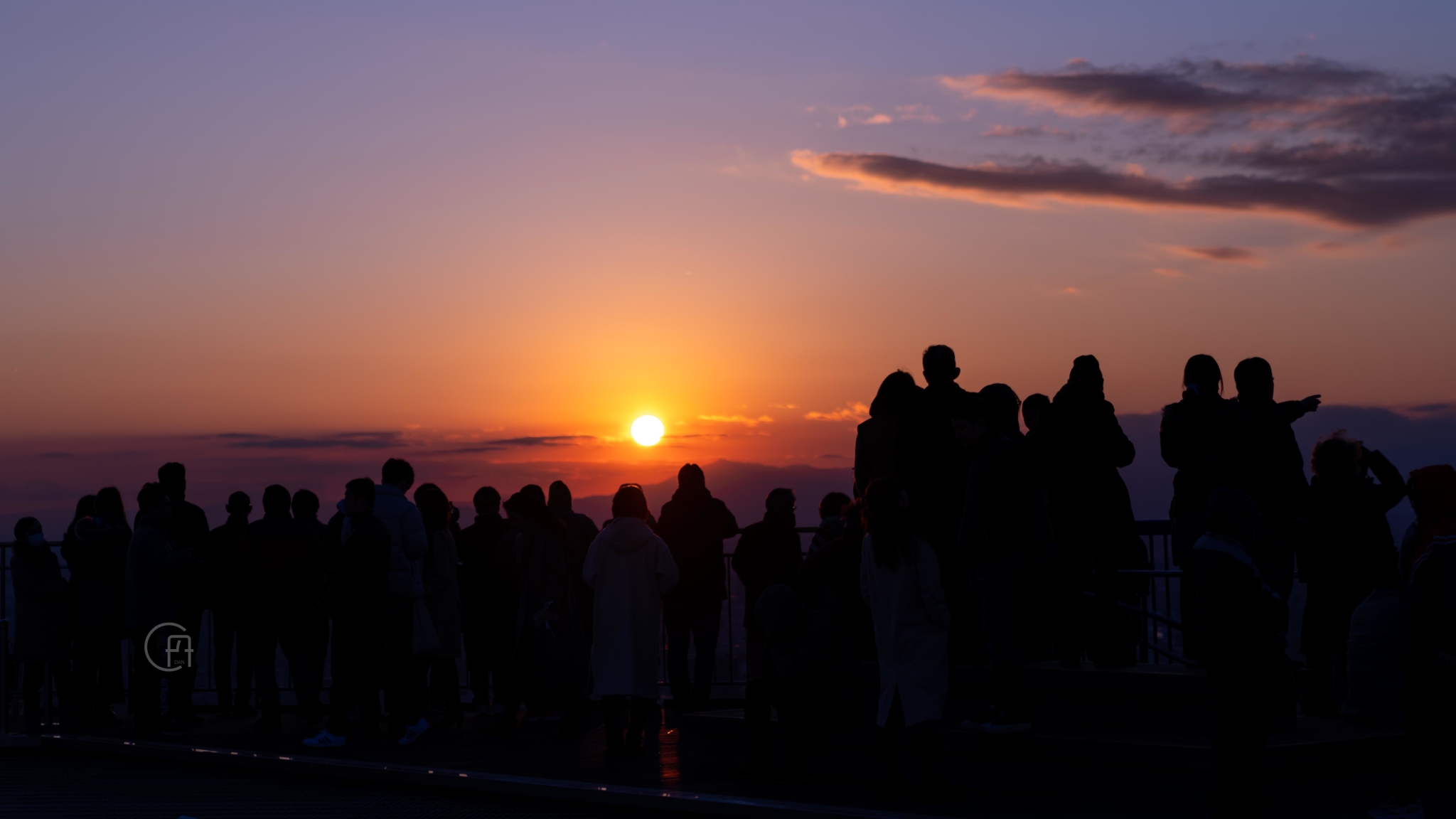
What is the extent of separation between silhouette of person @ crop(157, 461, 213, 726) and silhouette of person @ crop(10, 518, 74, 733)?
1142 mm

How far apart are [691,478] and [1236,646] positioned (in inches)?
290

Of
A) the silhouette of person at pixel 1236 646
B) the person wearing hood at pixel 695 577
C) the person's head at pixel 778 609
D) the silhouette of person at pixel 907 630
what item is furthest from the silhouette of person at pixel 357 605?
the silhouette of person at pixel 1236 646

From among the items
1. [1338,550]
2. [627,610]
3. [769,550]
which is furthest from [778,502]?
[1338,550]

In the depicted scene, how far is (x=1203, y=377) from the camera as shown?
379 inches

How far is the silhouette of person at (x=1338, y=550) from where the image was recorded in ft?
33.6

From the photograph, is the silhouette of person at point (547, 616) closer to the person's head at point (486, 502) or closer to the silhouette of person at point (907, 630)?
the person's head at point (486, 502)

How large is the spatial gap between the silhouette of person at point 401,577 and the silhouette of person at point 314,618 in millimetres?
1150

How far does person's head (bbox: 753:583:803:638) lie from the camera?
973cm

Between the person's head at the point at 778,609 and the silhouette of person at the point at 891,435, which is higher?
the silhouette of person at the point at 891,435

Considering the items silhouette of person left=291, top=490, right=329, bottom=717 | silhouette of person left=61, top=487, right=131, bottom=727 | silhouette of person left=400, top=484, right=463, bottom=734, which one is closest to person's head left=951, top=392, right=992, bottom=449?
silhouette of person left=400, top=484, right=463, bottom=734

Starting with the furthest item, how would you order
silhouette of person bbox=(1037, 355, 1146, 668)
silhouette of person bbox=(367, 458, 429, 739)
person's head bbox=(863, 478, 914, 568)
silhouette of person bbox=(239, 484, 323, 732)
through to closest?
silhouette of person bbox=(239, 484, 323, 732)
silhouette of person bbox=(367, 458, 429, 739)
silhouette of person bbox=(1037, 355, 1146, 668)
person's head bbox=(863, 478, 914, 568)

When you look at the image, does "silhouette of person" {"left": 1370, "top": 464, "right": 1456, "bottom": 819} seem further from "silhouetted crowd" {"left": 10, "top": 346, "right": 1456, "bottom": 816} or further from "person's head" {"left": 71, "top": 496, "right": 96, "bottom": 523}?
"person's head" {"left": 71, "top": 496, "right": 96, "bottom": 523}

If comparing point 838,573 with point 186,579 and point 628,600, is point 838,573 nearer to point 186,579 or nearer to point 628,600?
point 628,600

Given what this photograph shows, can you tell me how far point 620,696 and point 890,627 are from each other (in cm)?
314
